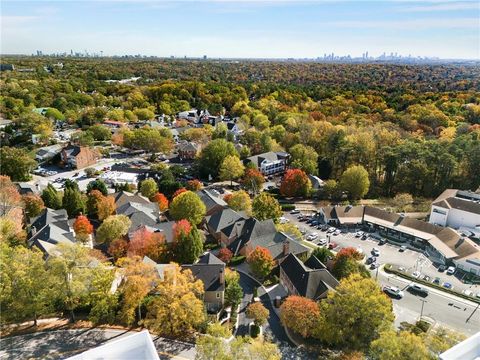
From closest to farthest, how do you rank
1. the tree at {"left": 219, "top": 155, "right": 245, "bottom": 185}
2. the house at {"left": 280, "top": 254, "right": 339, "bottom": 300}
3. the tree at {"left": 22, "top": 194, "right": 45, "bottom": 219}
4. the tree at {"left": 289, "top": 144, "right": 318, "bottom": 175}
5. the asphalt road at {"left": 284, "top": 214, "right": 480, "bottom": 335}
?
the house at {"left": 280, "top": 254, "right": 339, "bottom": 300} < the asphalt road at {"left": 284, "top": 214, "right": 480, "bottom": 335} < the tree at {"left": 22, "top": 194, "right": 45, "bottom": 219} < the tree at {"left": 219, "top": 155, "right": 245, "bottom": 185} < the tree at {"left": 289, "top": 144, "right": 318, "bottom": 175}

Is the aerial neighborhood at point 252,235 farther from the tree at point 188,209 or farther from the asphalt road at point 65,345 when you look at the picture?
the asphalt road at point 65,345

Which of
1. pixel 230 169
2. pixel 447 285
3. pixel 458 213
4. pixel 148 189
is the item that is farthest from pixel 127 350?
pixel 230 169

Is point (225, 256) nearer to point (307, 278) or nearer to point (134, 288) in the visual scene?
point (307, 278)

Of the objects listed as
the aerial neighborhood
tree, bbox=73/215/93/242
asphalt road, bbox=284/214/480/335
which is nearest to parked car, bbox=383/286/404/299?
the aerial neighborhood

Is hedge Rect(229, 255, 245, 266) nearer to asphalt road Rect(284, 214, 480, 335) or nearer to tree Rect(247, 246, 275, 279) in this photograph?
tree Rect(247, 246, 275, 279)

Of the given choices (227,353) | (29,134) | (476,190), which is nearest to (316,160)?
(476,190)

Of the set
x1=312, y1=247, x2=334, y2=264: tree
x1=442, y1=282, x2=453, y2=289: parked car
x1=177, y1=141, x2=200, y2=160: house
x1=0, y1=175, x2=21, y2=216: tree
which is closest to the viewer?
x1=442, y1=282, x2=453, y2=289: parked car
